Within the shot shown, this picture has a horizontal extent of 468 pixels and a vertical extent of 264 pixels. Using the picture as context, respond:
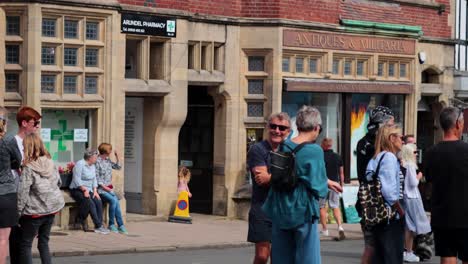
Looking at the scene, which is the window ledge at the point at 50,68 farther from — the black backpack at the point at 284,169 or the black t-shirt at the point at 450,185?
the black backpack at the point at 284,169

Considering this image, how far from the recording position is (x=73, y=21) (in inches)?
741

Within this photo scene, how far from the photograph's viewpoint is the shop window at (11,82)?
1834cm

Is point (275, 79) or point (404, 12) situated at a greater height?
point (404, 12)

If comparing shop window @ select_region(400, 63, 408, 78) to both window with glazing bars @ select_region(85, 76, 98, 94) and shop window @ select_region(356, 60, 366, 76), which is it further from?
window with glazing bars @ select_region(85, 76, 98, 94)

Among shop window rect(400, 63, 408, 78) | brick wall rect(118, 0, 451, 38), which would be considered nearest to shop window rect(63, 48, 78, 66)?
brick wall rect(118, 0, 451, 38)

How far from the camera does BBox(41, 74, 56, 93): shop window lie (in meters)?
18.5

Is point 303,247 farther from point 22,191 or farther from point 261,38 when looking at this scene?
point 261,38

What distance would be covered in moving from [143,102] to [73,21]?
266 centimetres

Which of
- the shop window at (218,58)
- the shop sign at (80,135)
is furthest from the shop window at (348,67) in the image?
the shop sign at (80,135)

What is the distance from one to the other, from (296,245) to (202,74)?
11567 millimetres

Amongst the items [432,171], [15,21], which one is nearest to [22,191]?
[432,171]

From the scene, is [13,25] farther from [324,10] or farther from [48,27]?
[324,10]

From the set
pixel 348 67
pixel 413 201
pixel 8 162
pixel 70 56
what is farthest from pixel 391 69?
pixel 8 162

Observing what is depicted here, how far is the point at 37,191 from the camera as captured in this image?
38.2 ft
